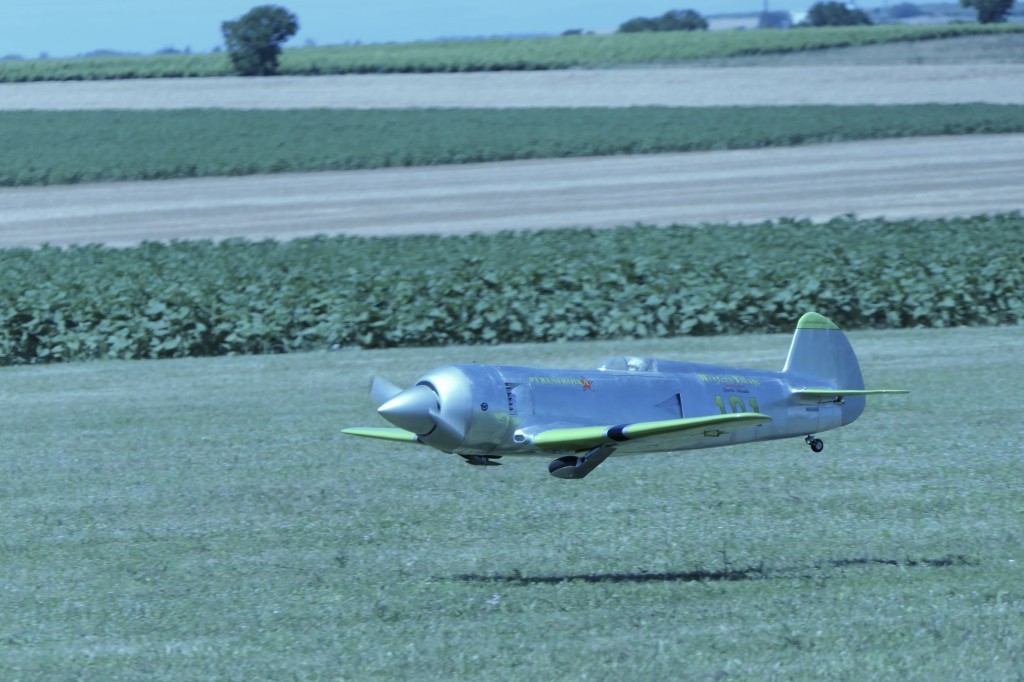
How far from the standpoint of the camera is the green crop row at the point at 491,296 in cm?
1930

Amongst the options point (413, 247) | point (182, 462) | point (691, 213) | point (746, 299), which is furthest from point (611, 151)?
point (182, 462)

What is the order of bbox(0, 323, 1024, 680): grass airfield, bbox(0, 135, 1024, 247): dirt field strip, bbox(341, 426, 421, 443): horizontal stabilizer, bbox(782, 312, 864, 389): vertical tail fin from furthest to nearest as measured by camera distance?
bbox(0, 135, 1024, 247): dirt field strip, bbox(0, 323, 1024, 680): grass airfield, bbox(782, 312, 864, 389): vertical tail fin, bbox(341, 426, 421, 443): horizontal stabilizer

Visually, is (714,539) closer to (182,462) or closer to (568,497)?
(568,497)

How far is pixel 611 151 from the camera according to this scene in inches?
1804

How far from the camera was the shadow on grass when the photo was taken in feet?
25.2

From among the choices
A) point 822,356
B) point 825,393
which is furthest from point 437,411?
point 822,356

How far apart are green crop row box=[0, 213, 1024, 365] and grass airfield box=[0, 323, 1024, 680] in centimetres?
489

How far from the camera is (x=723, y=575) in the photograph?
7.77m

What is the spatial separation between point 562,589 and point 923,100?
50045 mm

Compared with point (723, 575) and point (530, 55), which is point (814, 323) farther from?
point (530, 55)

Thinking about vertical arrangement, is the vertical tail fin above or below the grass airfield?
above

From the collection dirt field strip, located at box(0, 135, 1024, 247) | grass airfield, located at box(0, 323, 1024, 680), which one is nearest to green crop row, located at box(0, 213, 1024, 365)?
grass airfield, located at box(0, 323, 1024, 680)

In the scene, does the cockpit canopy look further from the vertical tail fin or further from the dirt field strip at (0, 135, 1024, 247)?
the dirt field strip at (0, 135, 1024, 247)

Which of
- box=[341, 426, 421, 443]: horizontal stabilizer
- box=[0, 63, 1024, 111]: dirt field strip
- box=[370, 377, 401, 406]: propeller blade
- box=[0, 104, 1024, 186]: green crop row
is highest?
box=[0, 63, 1024, 111]: dirt field strip
